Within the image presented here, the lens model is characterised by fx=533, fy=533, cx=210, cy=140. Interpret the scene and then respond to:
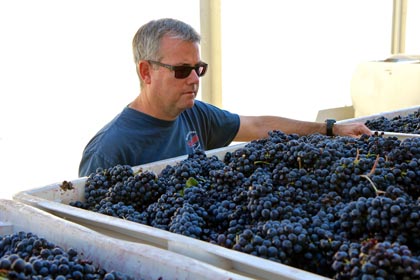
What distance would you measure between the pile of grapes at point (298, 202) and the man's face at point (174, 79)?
0.56 m

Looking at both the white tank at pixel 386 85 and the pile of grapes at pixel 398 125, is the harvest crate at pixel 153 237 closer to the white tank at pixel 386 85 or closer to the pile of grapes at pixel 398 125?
the pile of grapes at pixel 398 125

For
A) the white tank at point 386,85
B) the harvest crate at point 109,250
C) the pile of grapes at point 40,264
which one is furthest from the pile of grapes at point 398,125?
the white tank at point 386,85

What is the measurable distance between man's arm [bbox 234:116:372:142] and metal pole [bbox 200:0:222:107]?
206 centimetres

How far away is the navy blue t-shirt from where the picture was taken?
223cm

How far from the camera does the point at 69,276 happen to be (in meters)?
1.05

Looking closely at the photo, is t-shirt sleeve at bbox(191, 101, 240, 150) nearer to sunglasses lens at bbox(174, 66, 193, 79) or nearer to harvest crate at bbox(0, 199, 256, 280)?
sunglasses lens at bbox(174, 66, 193, 79)

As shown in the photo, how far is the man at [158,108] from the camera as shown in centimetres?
227

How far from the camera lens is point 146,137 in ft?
7.76

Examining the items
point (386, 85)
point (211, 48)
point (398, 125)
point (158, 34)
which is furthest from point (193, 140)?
point (386, 85)

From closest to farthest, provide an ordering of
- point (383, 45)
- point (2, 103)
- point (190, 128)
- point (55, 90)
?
point (190, 128) → point (2, 103) → point (55, 90) → point (383, 45)

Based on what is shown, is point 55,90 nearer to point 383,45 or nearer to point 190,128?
point 190,128

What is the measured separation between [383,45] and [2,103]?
6.51 metres

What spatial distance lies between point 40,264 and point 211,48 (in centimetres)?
403

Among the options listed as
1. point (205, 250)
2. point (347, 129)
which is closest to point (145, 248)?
point (205, 250)
